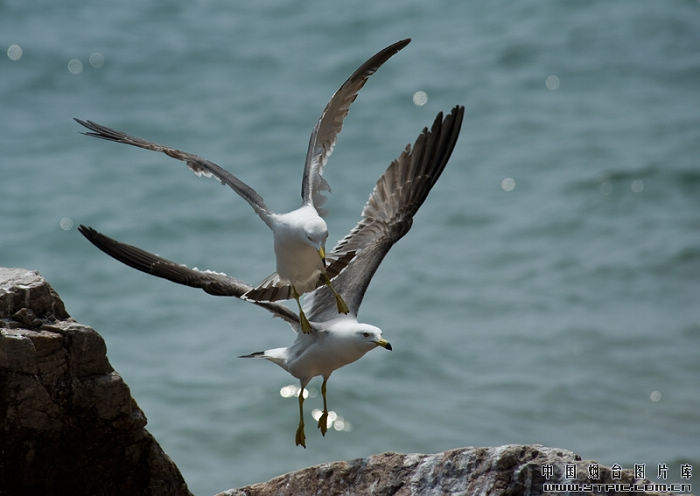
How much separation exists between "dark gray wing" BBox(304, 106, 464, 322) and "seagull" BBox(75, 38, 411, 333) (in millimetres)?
488

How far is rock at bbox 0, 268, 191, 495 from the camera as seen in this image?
16.6ft

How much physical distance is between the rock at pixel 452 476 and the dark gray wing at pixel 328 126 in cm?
160

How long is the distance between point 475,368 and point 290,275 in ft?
19.2

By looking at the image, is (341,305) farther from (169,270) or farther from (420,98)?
(420,98)

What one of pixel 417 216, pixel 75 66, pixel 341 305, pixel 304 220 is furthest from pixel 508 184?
pixel 304 220

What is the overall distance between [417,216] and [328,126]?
7.36 metres

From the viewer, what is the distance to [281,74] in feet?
55.3

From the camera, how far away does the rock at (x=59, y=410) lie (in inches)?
199

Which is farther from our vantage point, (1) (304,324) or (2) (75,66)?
(2) (75,66)

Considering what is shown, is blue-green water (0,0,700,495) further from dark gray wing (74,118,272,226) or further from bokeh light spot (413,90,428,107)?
dark gray wing (74,118,272,226)

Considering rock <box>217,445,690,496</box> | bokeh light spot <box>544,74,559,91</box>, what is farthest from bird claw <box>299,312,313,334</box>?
bokeh light spot <box>544,74,559,91</box>

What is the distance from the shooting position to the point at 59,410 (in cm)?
516

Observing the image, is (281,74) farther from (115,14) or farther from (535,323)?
(535,323)

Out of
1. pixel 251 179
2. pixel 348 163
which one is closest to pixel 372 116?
pixel 348 163
